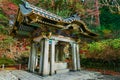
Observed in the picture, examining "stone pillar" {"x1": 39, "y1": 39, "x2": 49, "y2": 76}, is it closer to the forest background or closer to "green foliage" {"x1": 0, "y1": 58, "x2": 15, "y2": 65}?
the forest background

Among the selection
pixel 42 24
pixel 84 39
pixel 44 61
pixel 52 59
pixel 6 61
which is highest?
pixel 42 24

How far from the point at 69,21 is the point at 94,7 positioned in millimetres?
13955

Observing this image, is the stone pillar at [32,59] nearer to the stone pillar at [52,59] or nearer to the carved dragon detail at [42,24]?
the carved dragon detail at [42,24]

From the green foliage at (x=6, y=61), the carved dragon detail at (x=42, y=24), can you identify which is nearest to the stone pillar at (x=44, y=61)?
the carved dragon detail at (x=42, y=24)

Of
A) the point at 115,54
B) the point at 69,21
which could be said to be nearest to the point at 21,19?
the point at 69,21

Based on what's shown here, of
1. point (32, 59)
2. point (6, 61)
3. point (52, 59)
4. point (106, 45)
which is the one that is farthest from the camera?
point (6, 61)

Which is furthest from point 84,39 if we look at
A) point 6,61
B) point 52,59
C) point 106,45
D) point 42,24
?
point 6,61

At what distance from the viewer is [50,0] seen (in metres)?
20.9

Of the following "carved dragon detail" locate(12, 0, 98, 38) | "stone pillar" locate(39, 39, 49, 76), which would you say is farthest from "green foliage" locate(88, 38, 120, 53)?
"stone pillar" locate(39, 39, 49, 76)

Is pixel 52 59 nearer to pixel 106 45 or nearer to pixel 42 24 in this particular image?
pixel 42 24

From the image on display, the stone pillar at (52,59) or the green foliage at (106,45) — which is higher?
the green foliage at (106,45)

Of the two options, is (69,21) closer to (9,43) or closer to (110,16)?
(9,43)

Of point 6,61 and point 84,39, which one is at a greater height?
point 84,39

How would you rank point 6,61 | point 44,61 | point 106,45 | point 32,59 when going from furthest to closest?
1. point 6,61
2. point 106,45
3. point 32,59
4. point 44,61
